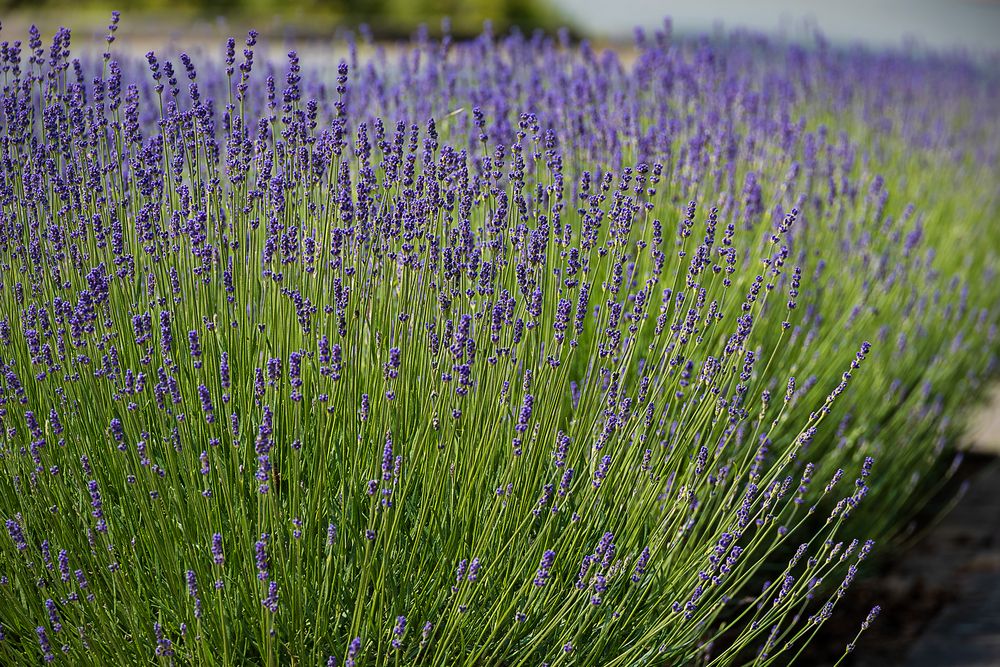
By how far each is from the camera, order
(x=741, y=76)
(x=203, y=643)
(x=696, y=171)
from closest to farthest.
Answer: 1. (x=203, y=643)
2. (x=696, y=171)
3. (x=741, y=76)

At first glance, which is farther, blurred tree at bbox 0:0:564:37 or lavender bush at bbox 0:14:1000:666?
blurred tree at bbox 0:0:564:37

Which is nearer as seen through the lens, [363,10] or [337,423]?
[337,423]

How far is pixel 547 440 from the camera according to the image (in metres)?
2.47

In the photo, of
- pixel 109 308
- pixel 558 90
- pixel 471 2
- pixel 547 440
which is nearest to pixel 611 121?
pixel 558 90

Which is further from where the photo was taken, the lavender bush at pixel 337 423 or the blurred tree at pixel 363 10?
the blurred tree at pixel 363 10

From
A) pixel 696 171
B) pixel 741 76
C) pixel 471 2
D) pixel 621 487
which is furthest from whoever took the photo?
pixel 471 2

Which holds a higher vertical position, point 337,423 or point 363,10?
point 363,10

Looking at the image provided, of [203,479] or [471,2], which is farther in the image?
[471,2]

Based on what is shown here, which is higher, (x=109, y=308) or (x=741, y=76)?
(x=741, y=76)

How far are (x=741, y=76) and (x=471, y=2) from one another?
35.0 feet

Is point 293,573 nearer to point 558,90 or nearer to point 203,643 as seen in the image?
point 203,643

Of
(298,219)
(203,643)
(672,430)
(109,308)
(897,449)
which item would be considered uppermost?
(298,219)

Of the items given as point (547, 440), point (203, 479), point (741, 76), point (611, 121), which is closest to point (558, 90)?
point (611, 121)

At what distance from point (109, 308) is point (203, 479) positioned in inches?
20.7
